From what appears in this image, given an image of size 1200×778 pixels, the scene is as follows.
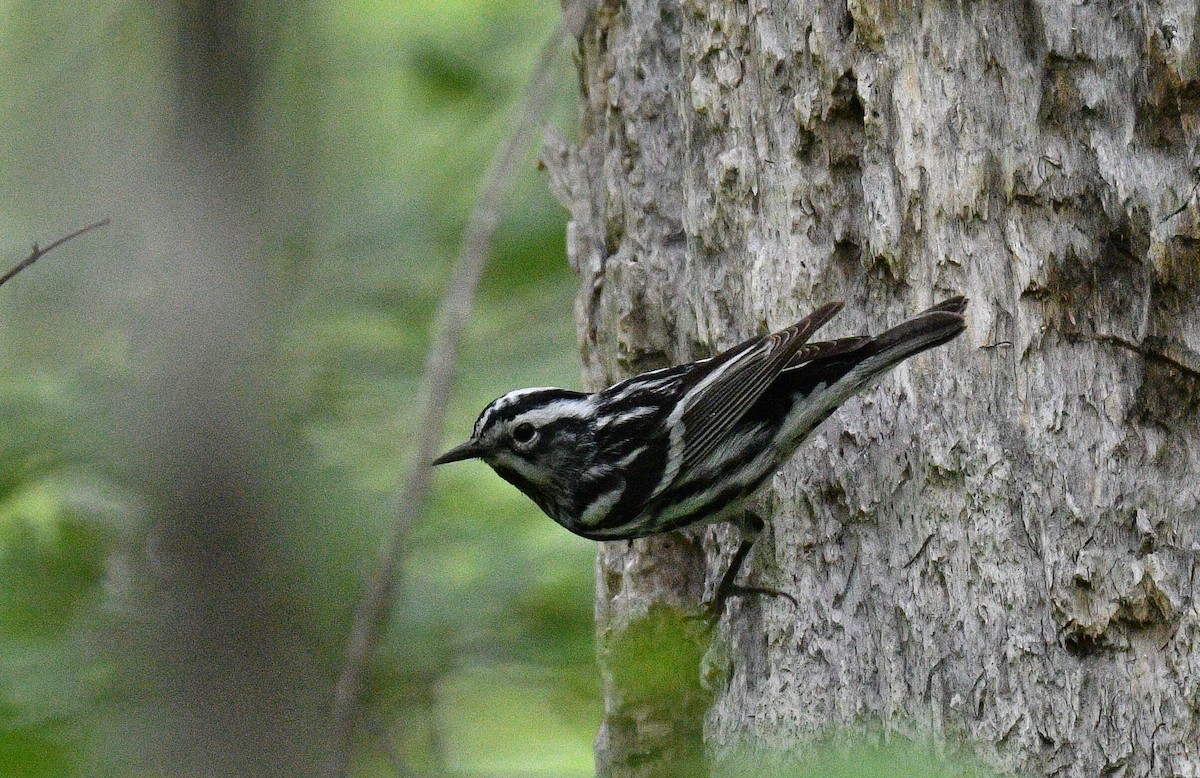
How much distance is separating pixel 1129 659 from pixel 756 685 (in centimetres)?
106

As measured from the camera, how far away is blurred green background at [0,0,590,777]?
1.55 metres

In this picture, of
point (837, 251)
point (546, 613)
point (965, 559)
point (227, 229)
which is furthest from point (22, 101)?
point (965, 559)

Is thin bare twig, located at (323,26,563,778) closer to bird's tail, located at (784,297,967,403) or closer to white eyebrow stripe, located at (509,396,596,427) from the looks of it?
bird's tail, located at (784,297,967,403)

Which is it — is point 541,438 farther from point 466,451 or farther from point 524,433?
point 466,451

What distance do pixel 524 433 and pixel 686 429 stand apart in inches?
24.3

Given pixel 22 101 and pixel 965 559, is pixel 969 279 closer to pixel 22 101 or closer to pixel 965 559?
pixel 965 559

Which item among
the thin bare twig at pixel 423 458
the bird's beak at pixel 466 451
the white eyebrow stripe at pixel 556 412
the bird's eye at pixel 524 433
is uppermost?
the white eyebrow stripe at pixel 556 412

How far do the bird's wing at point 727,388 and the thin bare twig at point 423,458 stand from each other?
52.1 inches

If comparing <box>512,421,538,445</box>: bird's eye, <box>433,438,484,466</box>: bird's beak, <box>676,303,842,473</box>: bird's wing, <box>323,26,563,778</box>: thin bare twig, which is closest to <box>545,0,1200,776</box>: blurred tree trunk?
<box>676,303,842,473</box>: bird's wing

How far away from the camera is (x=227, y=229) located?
1.72 meters

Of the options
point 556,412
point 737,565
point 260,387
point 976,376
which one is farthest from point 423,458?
point 556,412

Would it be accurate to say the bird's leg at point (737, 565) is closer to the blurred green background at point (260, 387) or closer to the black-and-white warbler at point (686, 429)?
the black-and-white warbler at point (686, 429)

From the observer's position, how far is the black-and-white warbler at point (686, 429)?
355 cm

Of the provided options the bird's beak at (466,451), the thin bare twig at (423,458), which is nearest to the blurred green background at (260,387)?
the thin bare twig at (423,458)
